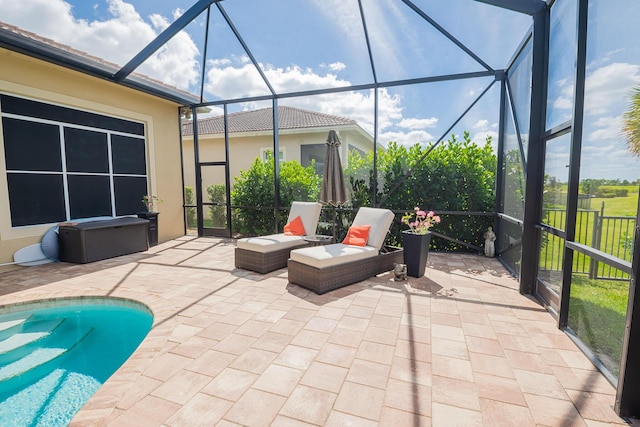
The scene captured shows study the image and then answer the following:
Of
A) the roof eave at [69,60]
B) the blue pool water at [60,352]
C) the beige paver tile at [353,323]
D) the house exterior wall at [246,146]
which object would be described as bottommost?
the blue pool water at [60,352]

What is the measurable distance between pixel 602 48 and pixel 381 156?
448cm

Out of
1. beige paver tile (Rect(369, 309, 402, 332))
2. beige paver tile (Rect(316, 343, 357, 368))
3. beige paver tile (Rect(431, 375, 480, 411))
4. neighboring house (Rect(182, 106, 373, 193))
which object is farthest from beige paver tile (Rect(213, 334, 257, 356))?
neighboring house (Rect(182, 106, 373, 193))

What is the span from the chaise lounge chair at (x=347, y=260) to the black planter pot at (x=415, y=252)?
323mm

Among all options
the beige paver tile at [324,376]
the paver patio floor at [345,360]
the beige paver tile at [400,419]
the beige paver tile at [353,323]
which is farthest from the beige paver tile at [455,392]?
the beige paver tile at [353,323]

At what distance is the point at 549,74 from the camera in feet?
12.1

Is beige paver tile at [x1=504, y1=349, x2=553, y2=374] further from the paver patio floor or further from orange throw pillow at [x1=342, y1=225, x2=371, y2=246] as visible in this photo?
orange throw pillow at [x1=342, y1=225, x2=371, y2=246]

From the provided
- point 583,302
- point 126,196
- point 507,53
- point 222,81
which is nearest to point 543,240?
point 583,302

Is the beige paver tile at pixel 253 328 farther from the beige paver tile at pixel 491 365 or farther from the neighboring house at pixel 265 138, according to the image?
the neighboring house at pixel 265 138

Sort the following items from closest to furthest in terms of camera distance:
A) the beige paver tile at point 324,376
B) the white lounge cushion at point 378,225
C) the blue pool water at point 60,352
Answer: the beige paver tile at point 324,376, the blue pool water at point 60,352, the white lounge cushion at point 378,225

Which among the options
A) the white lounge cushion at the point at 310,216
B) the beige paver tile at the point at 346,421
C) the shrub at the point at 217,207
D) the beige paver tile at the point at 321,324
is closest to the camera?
the beige paver tile at the point at 346,421

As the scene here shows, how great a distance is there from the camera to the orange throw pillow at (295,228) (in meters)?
5.87

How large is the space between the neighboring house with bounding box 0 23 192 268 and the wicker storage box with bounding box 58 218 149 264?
20.7 inches

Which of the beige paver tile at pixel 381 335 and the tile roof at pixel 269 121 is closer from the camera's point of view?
the beige paver tile at pixel 381 335

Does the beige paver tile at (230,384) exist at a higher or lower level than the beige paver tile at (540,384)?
higher
